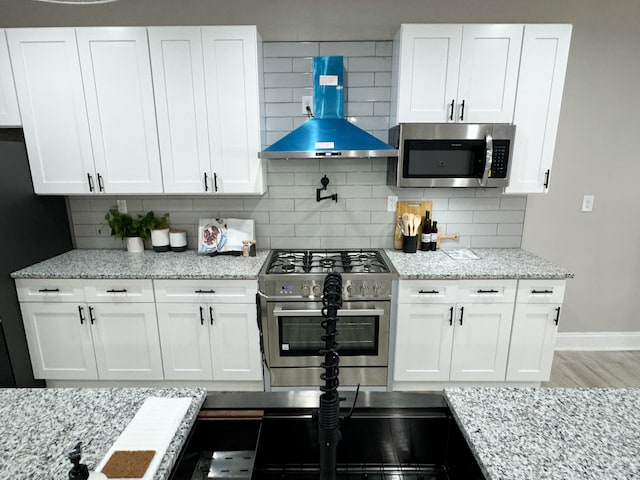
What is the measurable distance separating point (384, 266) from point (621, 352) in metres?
2.42

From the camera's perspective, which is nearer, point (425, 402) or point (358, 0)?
point (425, 402)

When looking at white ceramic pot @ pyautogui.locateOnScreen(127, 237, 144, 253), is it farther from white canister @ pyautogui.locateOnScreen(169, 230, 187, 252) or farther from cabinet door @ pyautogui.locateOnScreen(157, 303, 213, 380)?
cabinet door @ pyautogui.locateOnScreen(157, 303, 213, 380)

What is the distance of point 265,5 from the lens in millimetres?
2520

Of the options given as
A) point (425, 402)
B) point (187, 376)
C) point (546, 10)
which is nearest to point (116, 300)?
point (187, 376)

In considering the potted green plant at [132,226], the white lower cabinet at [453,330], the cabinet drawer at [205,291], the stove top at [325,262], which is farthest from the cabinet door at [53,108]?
the white lower cabinet at [453,330]

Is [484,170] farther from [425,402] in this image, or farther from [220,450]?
[220,450]

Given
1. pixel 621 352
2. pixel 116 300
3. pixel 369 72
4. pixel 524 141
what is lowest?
pixel 621 352

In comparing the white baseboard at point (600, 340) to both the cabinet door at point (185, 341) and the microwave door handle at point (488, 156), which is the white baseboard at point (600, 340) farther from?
the cabinet door at point (185, 341)

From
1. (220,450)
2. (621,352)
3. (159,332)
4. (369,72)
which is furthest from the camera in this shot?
(621,352)

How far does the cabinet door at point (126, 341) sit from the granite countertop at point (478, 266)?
178cm

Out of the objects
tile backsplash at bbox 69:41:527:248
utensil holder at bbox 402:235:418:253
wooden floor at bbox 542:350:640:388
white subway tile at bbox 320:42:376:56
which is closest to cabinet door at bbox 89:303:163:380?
tile backsplash at bbox 69:41:527:248

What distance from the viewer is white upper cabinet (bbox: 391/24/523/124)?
2.22m

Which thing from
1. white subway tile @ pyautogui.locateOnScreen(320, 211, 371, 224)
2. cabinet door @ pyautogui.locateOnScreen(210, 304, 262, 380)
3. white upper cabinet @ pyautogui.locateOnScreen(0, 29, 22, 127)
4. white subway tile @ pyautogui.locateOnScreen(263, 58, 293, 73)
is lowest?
cabinet door @ pyautogui.locateOnScreen(210, 304, 262, 380)

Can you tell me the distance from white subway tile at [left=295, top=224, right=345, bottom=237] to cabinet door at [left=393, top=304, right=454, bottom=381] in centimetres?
84
